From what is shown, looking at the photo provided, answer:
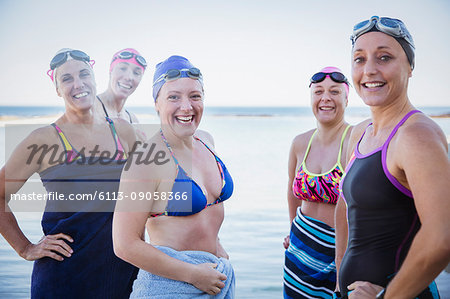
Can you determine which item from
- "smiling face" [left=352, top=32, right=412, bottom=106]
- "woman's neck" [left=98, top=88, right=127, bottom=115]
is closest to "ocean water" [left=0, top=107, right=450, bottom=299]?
"woman's neck" [left=98, top=88, right=127, bottom=115]

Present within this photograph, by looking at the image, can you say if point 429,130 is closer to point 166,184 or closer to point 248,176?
point 166,184

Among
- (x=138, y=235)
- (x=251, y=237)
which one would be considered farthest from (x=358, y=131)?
(x=251, y=237)

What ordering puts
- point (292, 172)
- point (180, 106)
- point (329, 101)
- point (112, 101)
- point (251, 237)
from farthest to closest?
point (251, 237), point (112, 101), point (292, 172), point (329, 101), point (180, 106)

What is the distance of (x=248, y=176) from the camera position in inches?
506

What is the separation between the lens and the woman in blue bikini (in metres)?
2.14

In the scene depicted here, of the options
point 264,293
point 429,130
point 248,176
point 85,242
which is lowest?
point 248,176

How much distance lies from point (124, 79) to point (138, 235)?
2.64 m

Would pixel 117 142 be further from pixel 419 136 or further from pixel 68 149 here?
pixel 419 136

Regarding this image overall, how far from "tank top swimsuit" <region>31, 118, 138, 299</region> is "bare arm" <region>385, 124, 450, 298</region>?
1.89 meters

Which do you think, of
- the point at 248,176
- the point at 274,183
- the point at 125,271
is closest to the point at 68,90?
the point at 125,271

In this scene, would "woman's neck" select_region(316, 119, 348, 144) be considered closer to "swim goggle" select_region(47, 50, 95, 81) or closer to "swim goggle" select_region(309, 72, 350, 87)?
"swim goggle" select_region(309, 72, 350, 87)

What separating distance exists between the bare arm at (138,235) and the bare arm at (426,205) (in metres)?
0.97

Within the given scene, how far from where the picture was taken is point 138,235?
2.16m

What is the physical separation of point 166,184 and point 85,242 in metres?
1.06
